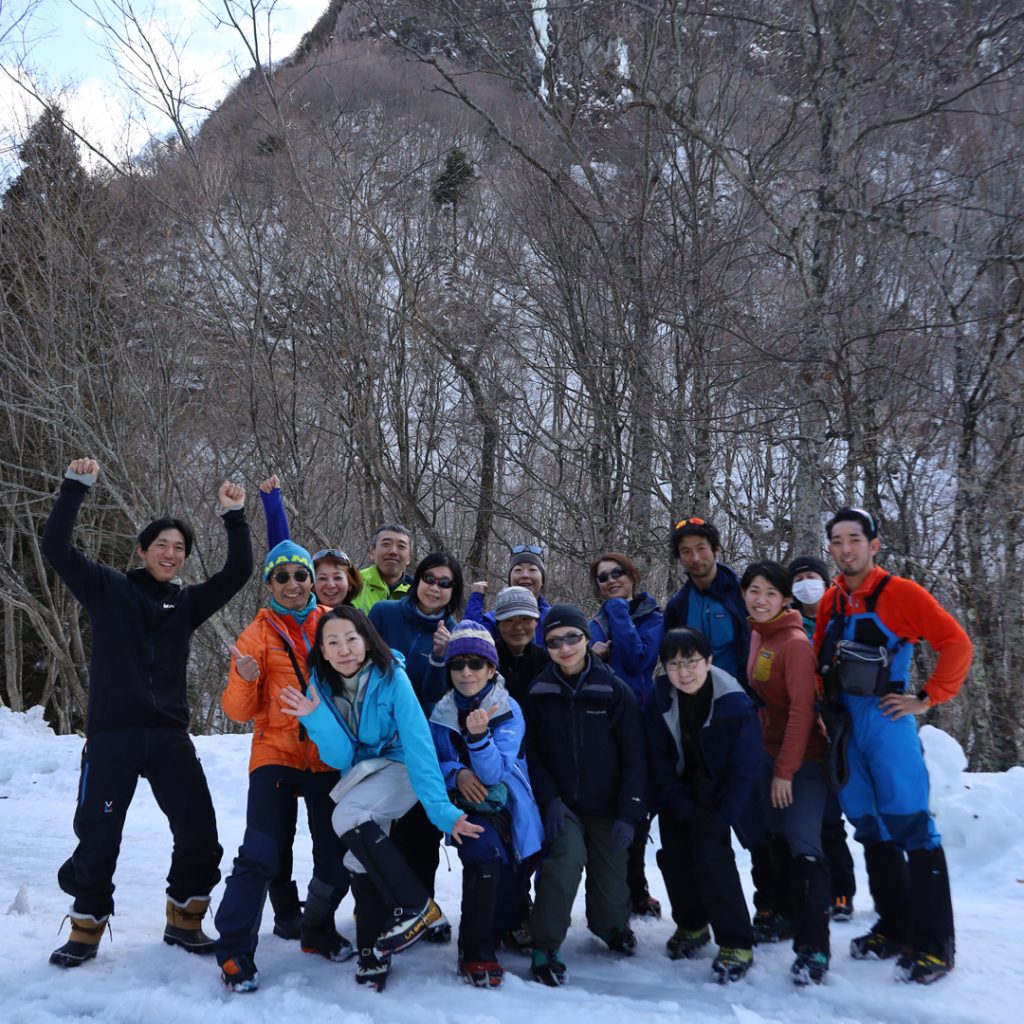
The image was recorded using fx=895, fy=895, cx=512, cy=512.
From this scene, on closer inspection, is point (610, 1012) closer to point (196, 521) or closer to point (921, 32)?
point (921, 32)

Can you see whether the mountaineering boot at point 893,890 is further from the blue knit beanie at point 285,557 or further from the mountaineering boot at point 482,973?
the blue knit beanie at point 285,557

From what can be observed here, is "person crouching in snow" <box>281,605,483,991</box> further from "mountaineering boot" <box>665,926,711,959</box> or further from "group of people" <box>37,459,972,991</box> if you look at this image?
"mountaineering boot" <box>665,926,711,959</box>

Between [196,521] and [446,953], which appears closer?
[446,953]

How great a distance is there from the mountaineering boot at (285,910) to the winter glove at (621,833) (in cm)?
160

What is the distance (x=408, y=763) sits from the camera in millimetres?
3801

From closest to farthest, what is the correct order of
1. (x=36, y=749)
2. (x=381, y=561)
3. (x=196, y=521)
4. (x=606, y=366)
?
(x=381, y=561) < (x=36, y=749) < (x=606, y=366) < (x=196, y=521)

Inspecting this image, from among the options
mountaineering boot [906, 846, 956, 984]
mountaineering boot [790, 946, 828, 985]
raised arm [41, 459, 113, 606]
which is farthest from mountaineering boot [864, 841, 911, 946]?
raised arm [41, 459, 113, 606]

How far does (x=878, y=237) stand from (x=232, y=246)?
8.00m

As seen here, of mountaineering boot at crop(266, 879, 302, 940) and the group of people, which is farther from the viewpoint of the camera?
mountaineering boot at crop(266, 879, 302, 940)

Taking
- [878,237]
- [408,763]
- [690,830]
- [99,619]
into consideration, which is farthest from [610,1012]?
[878,237]

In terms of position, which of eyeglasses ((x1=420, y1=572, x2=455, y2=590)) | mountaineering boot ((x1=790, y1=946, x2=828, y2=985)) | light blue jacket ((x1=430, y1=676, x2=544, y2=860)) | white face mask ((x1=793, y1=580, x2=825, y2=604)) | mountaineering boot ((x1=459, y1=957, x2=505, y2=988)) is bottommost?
mountaineering boot ((x1=459, y1=957, x2=505, y2=988))

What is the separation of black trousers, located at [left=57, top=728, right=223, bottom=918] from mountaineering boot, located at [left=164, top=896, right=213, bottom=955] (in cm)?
4

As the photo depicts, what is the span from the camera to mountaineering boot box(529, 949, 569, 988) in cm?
372

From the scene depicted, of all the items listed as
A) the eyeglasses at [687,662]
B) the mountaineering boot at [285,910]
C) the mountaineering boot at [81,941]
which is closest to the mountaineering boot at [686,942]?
the eyeglasses at [687,662]
